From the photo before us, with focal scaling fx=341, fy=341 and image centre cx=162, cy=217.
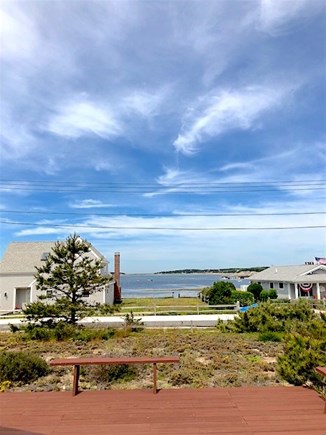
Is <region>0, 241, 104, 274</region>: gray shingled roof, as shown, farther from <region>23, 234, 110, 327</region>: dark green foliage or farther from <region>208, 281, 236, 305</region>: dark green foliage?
<region>23, 234, 110, 327</region>: dark green foliage

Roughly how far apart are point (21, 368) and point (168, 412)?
382 cm

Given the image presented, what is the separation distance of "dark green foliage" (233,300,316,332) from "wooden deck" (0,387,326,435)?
825 cm

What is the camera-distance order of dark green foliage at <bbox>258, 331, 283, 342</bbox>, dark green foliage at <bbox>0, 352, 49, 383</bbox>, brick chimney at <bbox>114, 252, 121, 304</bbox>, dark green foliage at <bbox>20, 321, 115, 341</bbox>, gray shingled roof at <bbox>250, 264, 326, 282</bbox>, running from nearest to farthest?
dark green foliage at <bbox>0, 352, 49, 383</bbox>
dark green foliage at <bbox>258, 331, 283, 342</bbox>
dark green foliage at <bbox>20, 321, 115, 341</bbox>
gray shingled roof at <bbox>250, 264, 326, 282</bbox>
brick chimney at <bbox>114, 252, 121, 304</bbox>

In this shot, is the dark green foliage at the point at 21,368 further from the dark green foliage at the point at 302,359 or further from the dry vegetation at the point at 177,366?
the dark green foliage at the point at 302,359

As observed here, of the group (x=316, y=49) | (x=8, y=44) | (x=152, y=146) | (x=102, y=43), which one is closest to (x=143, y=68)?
(x=102, y=43)

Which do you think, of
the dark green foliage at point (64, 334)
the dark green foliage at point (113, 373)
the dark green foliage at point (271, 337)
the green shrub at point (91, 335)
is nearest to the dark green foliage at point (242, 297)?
the dark green foliage at point (271, 337)

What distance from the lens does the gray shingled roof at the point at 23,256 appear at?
29.9m

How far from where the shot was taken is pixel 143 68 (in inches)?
403

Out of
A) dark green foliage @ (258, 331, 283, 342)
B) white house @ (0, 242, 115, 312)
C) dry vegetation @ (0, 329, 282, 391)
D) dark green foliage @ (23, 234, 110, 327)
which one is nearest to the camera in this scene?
dry vegetation @ (0, 329, 282, 391)

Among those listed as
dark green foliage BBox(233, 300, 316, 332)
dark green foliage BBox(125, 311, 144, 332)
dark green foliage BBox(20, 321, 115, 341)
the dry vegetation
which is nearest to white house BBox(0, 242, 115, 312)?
dark green foliage BBox(125, 311, 144, 332)

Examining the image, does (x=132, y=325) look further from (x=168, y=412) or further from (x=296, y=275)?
(x=296, y=275)

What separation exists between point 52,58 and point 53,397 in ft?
25.5

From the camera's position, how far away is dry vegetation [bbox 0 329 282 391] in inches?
276

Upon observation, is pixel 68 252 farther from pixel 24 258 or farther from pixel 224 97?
pixel 24 258
